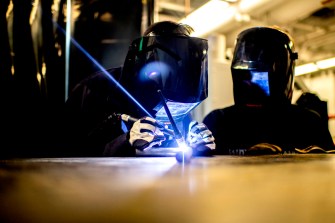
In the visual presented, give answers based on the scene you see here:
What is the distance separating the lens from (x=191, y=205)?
267 mm

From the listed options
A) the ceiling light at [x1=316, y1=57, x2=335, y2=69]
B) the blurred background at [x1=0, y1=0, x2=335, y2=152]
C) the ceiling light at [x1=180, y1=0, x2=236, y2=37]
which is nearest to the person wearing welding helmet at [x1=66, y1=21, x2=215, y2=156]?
the blurred background at [x1=0, y1=0, x2=335, y2=152]

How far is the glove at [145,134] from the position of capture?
85 cm

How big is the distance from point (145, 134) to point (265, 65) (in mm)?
1037

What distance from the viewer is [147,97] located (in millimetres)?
909

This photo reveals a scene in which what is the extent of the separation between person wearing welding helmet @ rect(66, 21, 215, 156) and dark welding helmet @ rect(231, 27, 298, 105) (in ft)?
2.02

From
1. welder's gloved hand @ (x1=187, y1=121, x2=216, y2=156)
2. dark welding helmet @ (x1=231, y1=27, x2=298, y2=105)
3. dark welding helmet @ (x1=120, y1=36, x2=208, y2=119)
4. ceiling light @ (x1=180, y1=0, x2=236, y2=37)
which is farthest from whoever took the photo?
ceiling light @ (x1=180, y1=0, x2=236, y2=37)

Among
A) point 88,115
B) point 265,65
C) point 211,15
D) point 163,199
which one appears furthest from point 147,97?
point 211,15

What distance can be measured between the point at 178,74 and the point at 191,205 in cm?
57

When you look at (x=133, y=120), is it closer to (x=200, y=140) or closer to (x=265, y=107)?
(x=200, y=140)

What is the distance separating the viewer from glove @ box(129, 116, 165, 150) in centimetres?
85

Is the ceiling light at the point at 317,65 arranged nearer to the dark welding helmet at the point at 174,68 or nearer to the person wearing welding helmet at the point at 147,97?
the person wearing welding helmet at the point at 147,97

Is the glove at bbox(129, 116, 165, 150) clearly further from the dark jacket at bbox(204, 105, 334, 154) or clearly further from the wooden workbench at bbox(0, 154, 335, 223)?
the dark jacket at bbox(204, 105, 334, 154)

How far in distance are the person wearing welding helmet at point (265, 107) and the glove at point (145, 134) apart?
30.2 inches

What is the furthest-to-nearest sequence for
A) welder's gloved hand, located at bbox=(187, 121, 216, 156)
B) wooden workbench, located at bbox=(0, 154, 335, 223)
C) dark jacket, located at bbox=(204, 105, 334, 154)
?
1. dark jacket, located at bbox=(204, 105, 334, 154)
2. welder's gloved hand, located at bbox=(187, 121, 216, 156)
3. wooden workbench, located at bbox=(0, 154, 335, 223)
